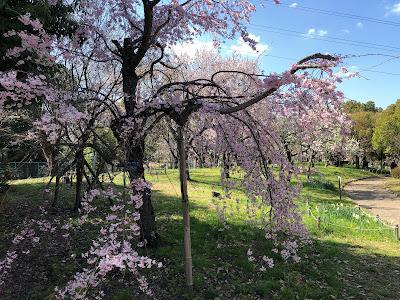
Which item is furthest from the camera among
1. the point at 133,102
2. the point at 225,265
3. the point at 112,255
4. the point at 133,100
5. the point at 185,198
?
the point at 225,265

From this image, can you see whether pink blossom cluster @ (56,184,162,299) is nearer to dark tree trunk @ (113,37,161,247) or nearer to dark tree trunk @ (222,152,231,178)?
dark tree trunk @ (113,37,161,247)

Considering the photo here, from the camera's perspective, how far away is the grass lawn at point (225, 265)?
411 cm

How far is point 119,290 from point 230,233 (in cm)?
298

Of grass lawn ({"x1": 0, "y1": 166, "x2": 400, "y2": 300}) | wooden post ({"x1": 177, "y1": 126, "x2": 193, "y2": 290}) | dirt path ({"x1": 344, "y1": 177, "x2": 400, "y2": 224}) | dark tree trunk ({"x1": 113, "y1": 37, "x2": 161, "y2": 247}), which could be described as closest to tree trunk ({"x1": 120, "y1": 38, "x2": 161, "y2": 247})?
dark tree trunk ({"x1": 113, "y1": 37, "x2": 161, "y2": 247})

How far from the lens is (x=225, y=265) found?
→ 4.91 metres

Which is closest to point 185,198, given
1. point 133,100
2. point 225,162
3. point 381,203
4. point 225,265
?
point 225,162

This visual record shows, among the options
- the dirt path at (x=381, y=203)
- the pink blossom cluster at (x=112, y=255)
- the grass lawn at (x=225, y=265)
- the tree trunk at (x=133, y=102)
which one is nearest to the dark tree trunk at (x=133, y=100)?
the tree trunk at (x=133, y=102)

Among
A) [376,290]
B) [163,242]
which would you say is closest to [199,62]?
[163,242]

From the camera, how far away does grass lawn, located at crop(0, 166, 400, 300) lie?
4.11 metres

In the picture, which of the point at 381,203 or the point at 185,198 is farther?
the point at 381,203

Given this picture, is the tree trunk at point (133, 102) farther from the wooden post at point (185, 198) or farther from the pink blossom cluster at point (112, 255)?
the pink blossom cluster at point (112, 255)

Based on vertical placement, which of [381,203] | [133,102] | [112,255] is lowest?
[381,203]

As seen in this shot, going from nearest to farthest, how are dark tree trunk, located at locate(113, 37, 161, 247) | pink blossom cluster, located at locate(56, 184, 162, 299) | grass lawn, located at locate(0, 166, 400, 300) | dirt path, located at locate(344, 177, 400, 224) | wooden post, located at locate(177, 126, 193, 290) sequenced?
1. pink blossom cluster, located at locate(56, 184, 162, 299)
2. wooden post, located at locate(177, 126, 193, 290)
3. grass lawn, located at locate(0, 166, 400, 300)
4. dark tree trunk, located at locate(113, 37, 161, 247)
5. dirt path, located at locate(344, 177, 400, 224)

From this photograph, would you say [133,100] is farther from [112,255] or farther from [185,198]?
[112,255]
